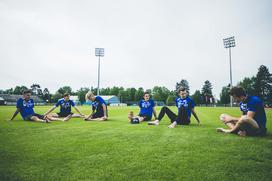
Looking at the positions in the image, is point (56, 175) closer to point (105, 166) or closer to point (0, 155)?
point (105, 166)

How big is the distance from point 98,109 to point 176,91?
110122 millimetres

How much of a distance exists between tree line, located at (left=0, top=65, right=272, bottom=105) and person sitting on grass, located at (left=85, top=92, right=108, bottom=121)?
5681 centimetres

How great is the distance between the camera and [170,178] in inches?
89.7

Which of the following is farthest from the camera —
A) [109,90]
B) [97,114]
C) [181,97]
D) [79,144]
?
[109,90]

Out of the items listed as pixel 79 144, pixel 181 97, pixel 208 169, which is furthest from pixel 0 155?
pixel 181 97

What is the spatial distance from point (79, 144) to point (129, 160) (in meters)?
1.66

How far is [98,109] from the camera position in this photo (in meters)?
10.6

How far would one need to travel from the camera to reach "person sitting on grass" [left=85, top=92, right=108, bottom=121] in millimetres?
9992

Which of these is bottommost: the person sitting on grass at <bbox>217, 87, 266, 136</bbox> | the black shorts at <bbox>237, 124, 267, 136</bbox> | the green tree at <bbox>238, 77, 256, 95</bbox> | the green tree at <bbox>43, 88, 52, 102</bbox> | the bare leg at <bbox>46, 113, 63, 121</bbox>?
the bare leg at <bbox>46, 113, 63, 121</bbox>

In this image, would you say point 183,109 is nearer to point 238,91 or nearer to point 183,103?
point 183,103

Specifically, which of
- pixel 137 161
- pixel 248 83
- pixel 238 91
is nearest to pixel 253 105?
pixel 238 91

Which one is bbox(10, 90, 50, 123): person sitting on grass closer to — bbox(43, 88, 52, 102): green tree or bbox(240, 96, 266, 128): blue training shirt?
bbox(240, 96, 266, 128): blue training shirt

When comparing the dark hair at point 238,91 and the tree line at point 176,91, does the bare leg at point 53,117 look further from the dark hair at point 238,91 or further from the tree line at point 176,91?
the tree line at point 176,91

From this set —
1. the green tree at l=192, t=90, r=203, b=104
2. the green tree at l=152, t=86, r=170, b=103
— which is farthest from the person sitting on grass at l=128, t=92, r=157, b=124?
Answer: the green tree at l=152, t=86, r=170, b=103
